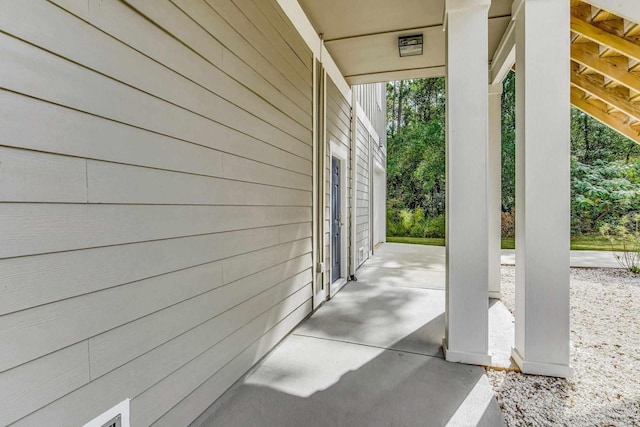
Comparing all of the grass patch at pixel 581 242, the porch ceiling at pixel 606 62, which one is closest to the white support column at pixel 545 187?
the porch ceiling at pixel 606 62

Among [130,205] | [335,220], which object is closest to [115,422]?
[130,205]

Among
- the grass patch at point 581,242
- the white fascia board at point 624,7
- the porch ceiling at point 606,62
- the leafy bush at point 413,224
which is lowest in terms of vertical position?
the grass patch at point 581,242

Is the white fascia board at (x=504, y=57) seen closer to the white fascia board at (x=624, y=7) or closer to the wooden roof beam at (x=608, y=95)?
the white fascia board at (x=624, y=7)

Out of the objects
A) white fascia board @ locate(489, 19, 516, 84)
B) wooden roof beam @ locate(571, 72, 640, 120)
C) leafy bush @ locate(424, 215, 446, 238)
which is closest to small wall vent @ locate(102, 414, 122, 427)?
white fascia board @ locate(489, 19, 516, 84)

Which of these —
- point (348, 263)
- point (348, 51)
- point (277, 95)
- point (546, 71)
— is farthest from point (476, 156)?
point (348, 263)

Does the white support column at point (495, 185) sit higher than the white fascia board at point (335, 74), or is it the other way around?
the white fascia board at point (335, 74)

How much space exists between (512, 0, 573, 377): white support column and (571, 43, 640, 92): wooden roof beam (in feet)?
5.50

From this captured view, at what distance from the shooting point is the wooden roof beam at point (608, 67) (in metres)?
3.34

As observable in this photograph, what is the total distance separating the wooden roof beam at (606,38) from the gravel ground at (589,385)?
2576 millimetres

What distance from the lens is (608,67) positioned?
11.1ft

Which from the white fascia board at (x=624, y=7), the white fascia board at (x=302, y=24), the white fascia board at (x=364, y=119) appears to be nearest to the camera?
the white fascia board at (x=624, y=7)

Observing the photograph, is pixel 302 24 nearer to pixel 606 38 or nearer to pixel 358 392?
pixel 606 38

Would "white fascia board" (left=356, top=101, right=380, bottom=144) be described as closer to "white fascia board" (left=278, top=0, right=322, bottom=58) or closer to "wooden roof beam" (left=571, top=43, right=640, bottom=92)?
"white fascia board" (left=278, top=0, right=322, bottom=58)

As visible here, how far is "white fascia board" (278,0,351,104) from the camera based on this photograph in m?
2.80
